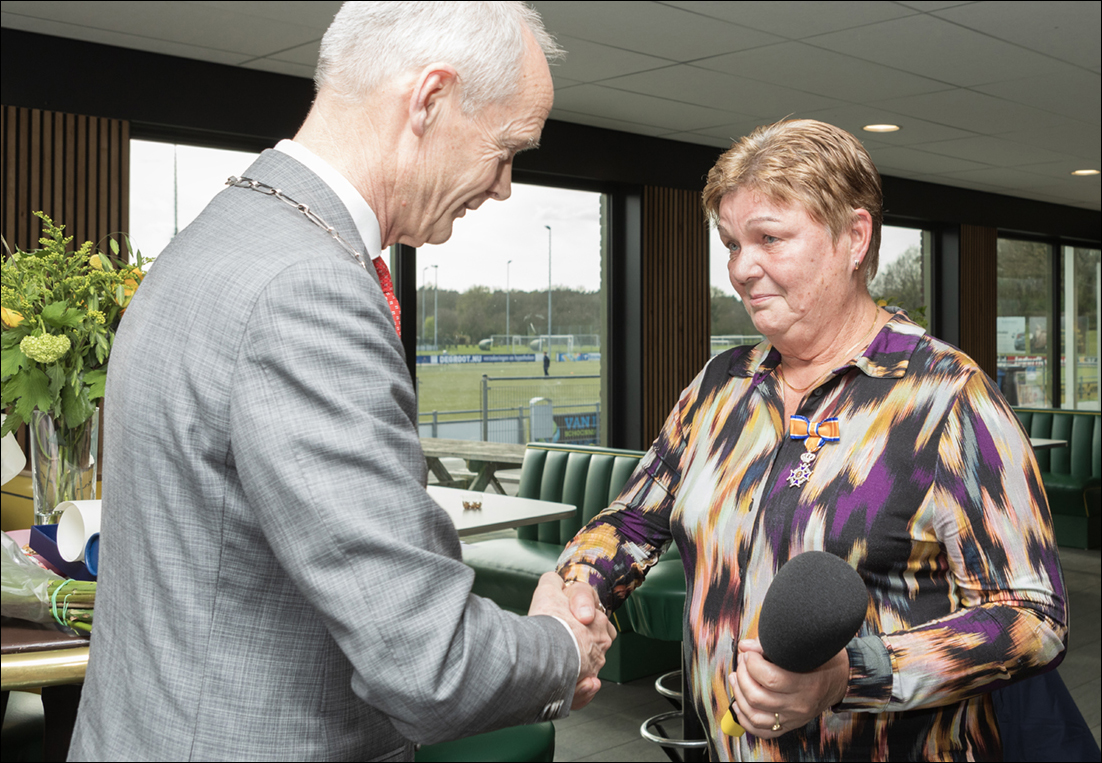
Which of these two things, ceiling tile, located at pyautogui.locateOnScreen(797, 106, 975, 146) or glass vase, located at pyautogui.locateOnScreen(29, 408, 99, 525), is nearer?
glass vase, located at pyautogui.locateOnScreen(29, 408, 99, 525)

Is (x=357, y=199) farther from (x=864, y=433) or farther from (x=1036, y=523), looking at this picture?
(x=1036, y=523)

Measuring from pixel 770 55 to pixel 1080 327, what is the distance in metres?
7.77

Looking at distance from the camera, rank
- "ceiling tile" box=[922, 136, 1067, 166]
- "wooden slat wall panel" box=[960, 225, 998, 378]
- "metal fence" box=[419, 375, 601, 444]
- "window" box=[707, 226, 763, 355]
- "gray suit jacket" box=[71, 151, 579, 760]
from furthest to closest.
A: 1. "wooden slat wall panel" box=[960, 225, 998, 378]
2. "window" box=[707, 226, 763, 355]
3. "ceiling tile" box=[922, 136, 1067, 166]
4. "metal fence" box=[419, 375, 601, 444]
5. "gray suit jacket" box=[71, 151, 579, 760]

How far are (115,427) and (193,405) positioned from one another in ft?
0.42

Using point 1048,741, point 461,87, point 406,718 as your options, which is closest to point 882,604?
point 1048,741

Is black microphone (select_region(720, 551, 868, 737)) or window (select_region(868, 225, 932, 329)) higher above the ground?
window (select_region(868, 225, 932, 329))

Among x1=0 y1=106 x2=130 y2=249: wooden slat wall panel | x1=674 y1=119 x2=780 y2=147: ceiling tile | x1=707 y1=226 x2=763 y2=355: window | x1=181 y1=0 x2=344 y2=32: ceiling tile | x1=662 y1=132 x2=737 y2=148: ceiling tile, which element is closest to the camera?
x1=181 y1=0 x2=344 y2=32: ceiling tile

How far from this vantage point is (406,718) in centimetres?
91

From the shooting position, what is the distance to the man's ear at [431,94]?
1028mm

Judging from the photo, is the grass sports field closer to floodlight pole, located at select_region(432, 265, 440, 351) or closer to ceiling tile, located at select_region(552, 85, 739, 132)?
floodlight pole, located at select_region(432, 265, 440, 351)

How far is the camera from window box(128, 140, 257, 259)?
500 cm

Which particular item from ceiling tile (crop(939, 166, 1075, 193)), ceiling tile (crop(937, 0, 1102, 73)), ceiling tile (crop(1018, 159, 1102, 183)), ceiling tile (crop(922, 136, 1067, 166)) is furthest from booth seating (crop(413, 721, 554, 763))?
ceiling tile (crop(939, 166, 1075, 193))

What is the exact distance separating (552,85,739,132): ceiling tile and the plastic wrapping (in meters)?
4.35

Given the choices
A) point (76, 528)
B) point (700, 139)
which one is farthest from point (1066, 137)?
point (76, 528)
